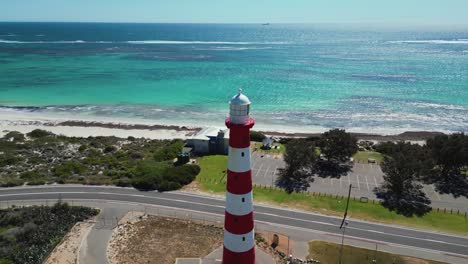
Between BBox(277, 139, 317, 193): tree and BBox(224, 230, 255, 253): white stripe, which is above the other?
BBox(224, 230, 255, 253): white stripe

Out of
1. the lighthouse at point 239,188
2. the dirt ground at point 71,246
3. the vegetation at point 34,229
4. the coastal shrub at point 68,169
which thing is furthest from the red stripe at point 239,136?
the coastal shrub at point 68,169

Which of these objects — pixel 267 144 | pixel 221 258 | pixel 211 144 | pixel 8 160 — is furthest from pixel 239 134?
pixel 8 160

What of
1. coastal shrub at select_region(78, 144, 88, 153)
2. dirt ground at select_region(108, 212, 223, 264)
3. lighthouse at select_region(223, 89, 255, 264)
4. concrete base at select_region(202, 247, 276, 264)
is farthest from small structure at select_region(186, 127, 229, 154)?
lighthouse at select_region(223, 89, 255, 264)

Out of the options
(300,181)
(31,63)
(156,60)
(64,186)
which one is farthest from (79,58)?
(300,181)

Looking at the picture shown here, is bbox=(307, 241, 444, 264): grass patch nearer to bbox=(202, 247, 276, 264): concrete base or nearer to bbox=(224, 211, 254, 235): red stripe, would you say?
bbox=(202, 247, 276, 264): concrete base

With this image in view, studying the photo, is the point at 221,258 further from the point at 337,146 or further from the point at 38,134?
the point at 38,134

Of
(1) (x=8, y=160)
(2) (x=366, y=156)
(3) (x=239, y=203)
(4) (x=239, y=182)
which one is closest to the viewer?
(4) (x=239, y=182)

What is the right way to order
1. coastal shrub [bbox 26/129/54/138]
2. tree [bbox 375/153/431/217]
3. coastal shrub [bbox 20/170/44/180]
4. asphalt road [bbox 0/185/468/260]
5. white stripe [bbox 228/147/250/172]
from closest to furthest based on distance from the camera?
white stripe [bbox 228/147/250/172] → asphalt road [bbox 0/185/468/260] → tree [bbox 375/153/431/217] → coastal shrub [bbox 20/170/44/180] → coastal shrub [bbox 26/129/54/138]

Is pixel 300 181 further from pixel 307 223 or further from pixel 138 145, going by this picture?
pixel 138 145
